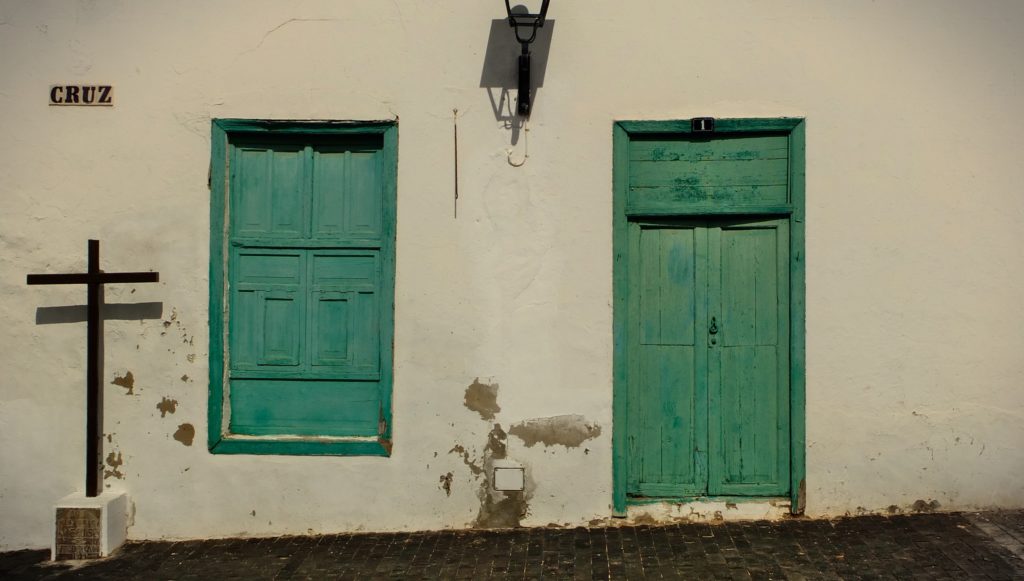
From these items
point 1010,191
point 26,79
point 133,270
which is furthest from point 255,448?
point 1010,191

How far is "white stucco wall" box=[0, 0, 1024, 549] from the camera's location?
5.80m

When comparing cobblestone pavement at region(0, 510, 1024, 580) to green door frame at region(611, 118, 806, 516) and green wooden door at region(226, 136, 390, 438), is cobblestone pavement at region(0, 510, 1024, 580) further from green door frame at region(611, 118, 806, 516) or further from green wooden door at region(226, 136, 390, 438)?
green wooden door at region(226, 136, 390, 438)

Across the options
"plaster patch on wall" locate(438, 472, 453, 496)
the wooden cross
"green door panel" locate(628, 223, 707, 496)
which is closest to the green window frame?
"plaster patch on wall" locate(438, 472, 453, 496)

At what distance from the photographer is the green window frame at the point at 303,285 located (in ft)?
19.6

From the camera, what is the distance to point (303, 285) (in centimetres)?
599

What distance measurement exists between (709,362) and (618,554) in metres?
1.48

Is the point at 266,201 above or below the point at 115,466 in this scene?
above

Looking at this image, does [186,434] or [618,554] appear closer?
[618,554]

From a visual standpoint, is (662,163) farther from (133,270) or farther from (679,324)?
(133,270)

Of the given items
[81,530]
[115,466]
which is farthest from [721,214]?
[81,530]

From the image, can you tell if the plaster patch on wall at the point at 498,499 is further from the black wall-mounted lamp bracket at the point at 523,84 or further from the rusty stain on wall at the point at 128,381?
the rusty stain on wall at the point at 128,381

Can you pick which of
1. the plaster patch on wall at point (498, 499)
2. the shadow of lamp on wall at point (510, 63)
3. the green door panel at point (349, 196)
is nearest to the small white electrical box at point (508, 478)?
the plaster patch on wall at point (498, 499)

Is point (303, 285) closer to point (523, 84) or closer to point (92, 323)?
point (92, 323)

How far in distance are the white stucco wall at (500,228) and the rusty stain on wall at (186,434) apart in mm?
68
